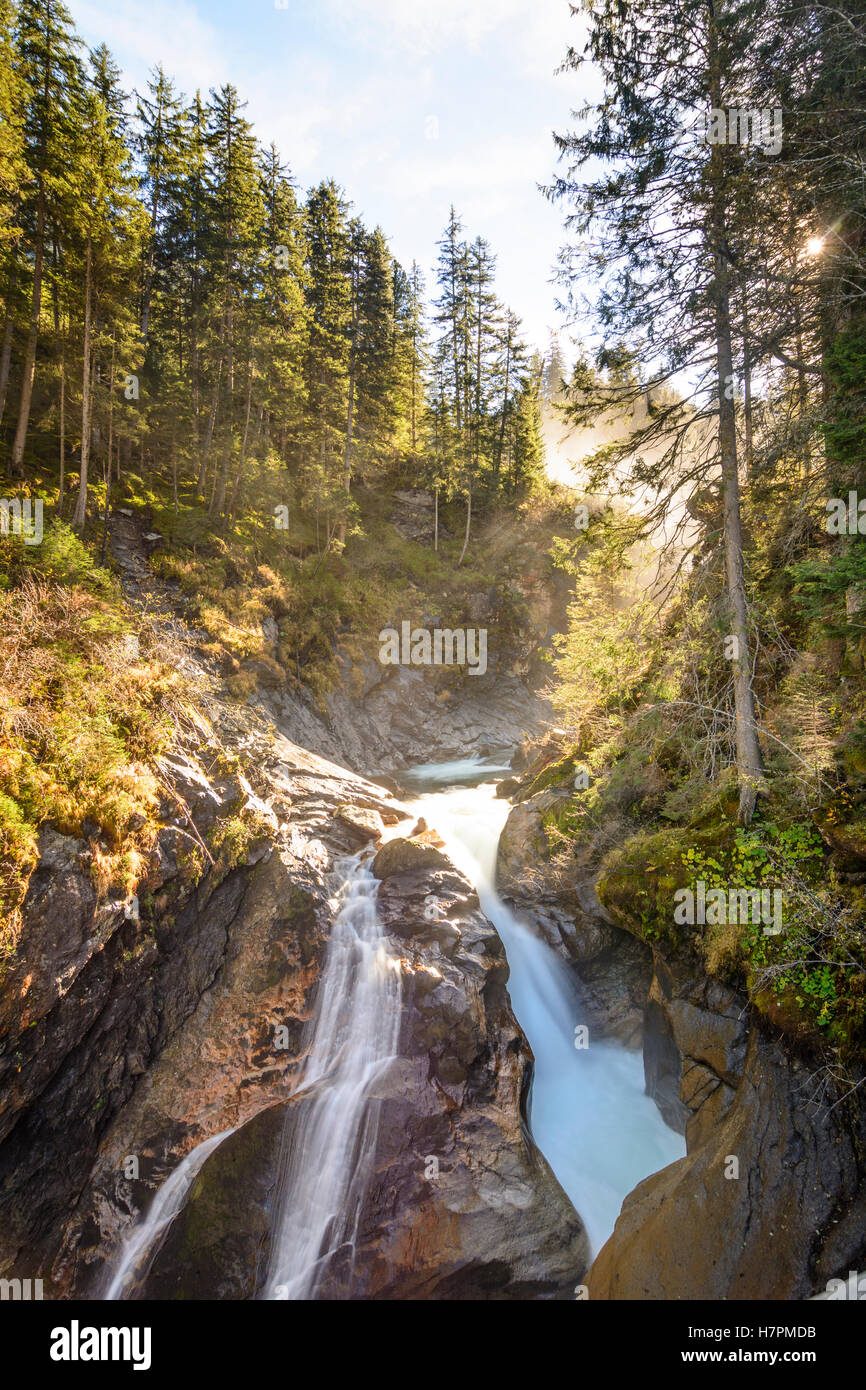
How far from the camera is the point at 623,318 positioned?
800cm

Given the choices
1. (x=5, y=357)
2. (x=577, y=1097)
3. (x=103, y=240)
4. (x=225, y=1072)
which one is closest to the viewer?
(x=225, y=1072)

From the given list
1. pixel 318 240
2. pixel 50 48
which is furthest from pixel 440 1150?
pixel 318 240

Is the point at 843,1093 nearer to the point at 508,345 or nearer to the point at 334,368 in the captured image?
the point at 334,368

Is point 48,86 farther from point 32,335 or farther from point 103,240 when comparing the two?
point 32,335

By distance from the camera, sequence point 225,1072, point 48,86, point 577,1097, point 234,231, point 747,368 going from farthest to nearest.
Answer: point 234,231
point 48,86
point 577,1097
point 225,1072
point 747,368

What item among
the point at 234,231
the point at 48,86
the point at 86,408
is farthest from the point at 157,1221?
the point at 234,231

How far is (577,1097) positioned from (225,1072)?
18.9 feet

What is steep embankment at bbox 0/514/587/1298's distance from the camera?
648 cm

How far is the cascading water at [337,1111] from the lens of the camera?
6840 millimetres

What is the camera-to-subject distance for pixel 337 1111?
7.70m

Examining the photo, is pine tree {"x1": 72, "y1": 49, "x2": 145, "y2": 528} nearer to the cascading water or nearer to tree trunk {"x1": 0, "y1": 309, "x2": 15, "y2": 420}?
tree trunk {"x1": 0, "y1": 309, "x2": 15, "y2": 420}

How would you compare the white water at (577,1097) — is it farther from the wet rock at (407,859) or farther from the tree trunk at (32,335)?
the tree trunk at (32,335)

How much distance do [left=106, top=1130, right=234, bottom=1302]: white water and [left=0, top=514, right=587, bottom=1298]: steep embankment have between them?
0.13 m
